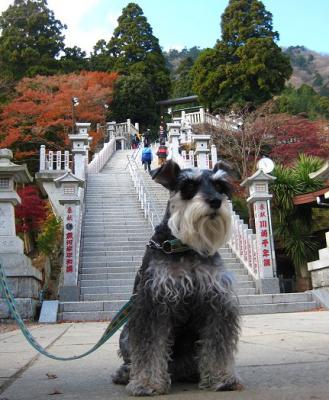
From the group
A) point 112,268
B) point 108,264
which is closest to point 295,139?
point 108,264

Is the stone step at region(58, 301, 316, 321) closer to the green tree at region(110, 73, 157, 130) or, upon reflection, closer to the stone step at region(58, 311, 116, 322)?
the stone step at region(58, 311, 116, 322)

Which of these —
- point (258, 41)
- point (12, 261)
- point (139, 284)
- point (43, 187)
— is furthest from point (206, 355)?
point (258, 41)

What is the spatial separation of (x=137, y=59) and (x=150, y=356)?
4278cm

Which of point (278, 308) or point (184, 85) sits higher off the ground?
point (184, 85)

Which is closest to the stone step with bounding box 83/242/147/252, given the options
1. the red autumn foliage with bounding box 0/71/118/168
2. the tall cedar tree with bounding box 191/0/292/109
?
the red autumn foliage with bounding box 0/71/118/168

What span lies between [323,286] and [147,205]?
5813 millimetres

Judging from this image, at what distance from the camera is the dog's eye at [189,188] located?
88.8 inches

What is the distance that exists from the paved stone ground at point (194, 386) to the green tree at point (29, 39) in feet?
102

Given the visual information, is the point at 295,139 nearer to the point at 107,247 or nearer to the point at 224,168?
the point at 107,247

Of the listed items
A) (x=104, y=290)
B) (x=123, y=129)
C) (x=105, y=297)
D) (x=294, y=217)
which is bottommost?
(x=105, y=297)

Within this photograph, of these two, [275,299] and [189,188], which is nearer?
[189,188]

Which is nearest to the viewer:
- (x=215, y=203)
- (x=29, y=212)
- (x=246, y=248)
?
(x=215, y=203)

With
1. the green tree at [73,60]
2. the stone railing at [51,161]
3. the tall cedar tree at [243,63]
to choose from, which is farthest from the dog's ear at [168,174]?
the green tree at [73,60]

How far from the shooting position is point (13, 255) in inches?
331
